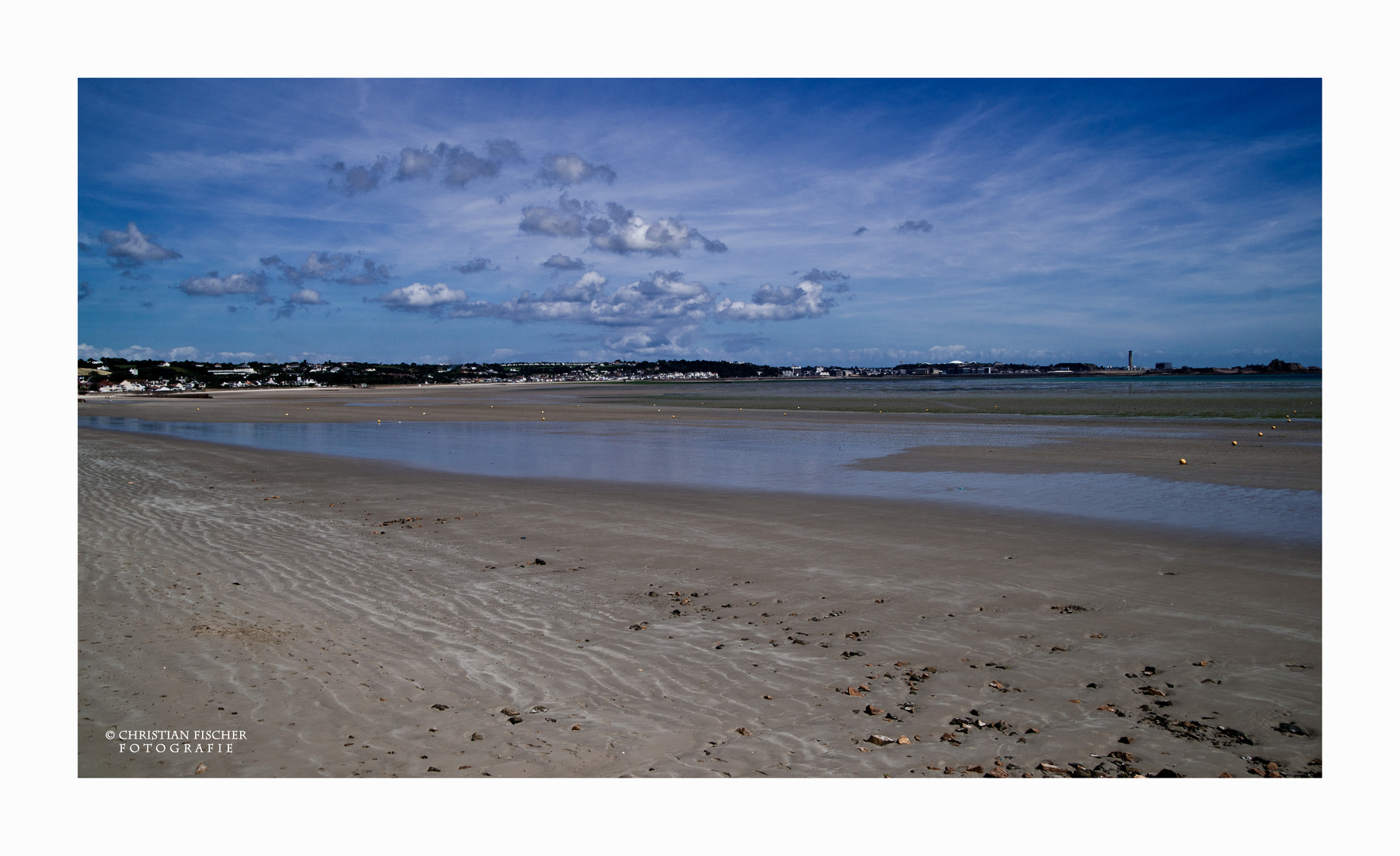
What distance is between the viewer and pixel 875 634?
6727mm

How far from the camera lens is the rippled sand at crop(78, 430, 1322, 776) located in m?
4.72

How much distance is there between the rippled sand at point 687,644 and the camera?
472cm

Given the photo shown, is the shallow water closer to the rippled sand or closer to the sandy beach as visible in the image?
the sandy beach

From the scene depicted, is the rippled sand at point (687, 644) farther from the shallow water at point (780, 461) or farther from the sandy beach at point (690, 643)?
the shallow water at point (780, 461)

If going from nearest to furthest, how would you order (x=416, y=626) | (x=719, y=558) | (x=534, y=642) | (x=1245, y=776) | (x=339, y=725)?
(x=1245, y=776) → (x=339, y=725) → (x=534, y=642) → (x=416, y=626) → (x=719, y=558)

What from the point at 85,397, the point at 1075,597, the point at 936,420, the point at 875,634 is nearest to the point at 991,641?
the point at 875,634

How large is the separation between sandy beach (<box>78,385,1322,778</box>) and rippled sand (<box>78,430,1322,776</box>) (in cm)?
3

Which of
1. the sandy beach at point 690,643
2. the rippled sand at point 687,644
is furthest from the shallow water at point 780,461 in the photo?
the rippled sand at point 687,644

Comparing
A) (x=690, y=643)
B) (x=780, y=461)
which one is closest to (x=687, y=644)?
(x=690, y=643)

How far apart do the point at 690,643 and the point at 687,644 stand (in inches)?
1.8

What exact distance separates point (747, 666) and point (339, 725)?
303 cm

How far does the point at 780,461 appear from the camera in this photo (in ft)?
65.5

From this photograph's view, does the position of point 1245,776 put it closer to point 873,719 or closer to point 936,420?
point 873,719

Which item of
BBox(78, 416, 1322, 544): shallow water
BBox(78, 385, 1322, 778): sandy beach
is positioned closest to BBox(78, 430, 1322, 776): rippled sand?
BBox(78, 385, 1322, 778): sandy beach
